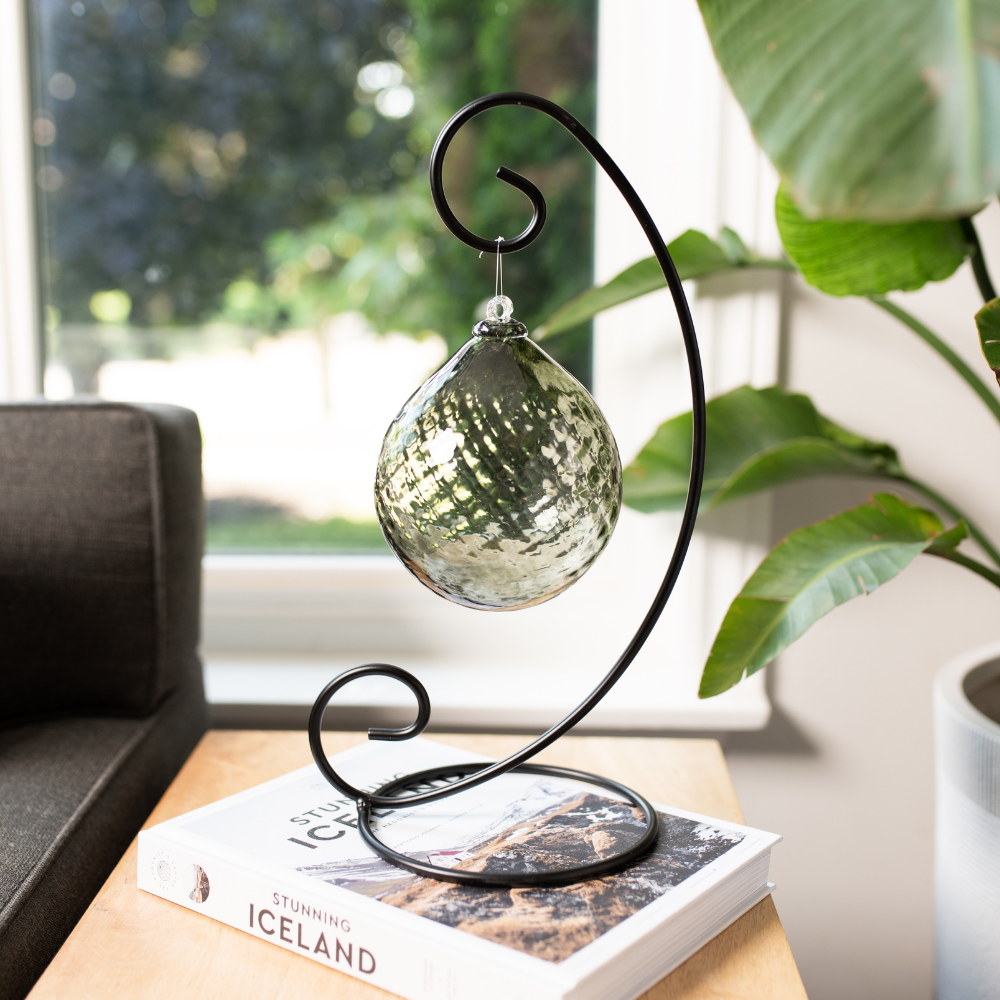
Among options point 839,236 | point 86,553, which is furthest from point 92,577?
point 839,236

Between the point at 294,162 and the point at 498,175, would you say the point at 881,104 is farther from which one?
the point at 294,162

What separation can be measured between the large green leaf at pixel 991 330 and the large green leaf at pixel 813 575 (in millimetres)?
174

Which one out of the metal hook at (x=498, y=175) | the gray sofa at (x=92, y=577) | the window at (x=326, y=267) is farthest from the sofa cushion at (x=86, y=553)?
the metal hook at (x=498, y=175)

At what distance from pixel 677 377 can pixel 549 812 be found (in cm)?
64

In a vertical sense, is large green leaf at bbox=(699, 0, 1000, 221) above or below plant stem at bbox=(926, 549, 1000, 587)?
above

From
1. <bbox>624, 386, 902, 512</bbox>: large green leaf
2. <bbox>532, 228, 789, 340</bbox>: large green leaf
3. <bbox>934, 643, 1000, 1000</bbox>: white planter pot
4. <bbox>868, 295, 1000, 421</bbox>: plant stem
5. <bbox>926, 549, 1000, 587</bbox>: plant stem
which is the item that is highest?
<bbox>532, 228, 789, 340</bbox>: large green leaf

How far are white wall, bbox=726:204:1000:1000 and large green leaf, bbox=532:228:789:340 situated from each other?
14cm

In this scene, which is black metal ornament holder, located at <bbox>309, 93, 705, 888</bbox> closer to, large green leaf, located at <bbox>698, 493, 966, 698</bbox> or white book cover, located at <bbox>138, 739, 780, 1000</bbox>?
white book cover, located at <bbox>138, 739, 780, 1000</bbox>

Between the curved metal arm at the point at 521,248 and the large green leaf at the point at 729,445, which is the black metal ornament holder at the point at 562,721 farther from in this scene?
the large green leaf at the point at 729,445

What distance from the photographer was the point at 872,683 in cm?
109

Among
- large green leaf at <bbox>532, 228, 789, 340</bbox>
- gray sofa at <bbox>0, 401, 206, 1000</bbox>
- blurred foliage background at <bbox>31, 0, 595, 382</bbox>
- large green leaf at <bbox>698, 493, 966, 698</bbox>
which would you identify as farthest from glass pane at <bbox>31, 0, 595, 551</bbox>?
large green leaf at <bbox>698, 493, 966, 698</bbox>

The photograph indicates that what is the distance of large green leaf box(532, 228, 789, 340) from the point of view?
918 millimetres

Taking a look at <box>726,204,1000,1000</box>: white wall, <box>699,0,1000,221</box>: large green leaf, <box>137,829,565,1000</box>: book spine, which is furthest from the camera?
<box>726,204,1000,1000</box>: white wall

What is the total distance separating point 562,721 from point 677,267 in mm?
515
